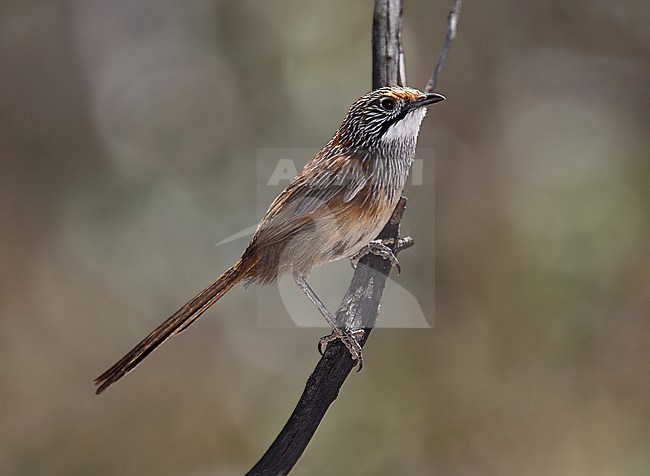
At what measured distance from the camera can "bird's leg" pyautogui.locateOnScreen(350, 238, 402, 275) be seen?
6.29 feet

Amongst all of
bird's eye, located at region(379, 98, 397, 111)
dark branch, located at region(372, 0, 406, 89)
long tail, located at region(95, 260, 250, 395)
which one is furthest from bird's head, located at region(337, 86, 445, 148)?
long tail, located at region(95, 260, 250, 395)

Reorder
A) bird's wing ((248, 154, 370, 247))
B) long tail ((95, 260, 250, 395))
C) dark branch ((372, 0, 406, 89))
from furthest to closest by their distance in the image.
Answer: dark branch ((372, 0, 406, 89)) → bird's wing ((248, 154, 370, 247)) → long tail ((95, 260, 250, 395))

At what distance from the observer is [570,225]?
2730mm

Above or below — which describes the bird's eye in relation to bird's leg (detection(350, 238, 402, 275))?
above

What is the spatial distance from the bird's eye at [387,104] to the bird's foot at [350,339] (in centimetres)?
49

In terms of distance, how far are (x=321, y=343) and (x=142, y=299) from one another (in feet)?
3.56

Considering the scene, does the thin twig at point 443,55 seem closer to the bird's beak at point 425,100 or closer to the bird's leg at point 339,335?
the bird's beak at point 425,100

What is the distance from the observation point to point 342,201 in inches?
70.4

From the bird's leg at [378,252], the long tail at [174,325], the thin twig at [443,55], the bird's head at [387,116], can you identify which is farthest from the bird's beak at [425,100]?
the long tail at [174,325]

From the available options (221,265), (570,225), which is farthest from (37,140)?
(570,225)

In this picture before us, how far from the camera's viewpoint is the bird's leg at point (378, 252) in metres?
1.92

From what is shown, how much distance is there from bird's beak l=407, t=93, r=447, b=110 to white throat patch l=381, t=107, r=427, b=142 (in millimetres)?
17

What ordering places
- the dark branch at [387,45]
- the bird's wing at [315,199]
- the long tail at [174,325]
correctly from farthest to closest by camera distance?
the dark branch at [387,45]
the bird's wing at [315,199]
the long tail at [174,325]

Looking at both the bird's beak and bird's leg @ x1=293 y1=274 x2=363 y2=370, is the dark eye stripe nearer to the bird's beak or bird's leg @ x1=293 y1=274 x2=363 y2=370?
the bird's beak
